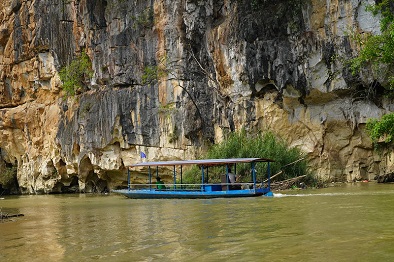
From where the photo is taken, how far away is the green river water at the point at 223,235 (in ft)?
→ 24.2

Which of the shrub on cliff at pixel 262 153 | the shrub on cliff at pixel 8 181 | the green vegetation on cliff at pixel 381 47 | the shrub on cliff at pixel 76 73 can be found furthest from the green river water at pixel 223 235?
the shrub on cliff at pixel 8 181

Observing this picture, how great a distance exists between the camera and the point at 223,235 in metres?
9.18

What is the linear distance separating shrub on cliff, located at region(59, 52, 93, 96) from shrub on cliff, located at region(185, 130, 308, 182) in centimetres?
1143

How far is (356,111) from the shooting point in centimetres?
2528

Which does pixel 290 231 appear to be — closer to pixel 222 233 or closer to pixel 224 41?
pixel 222 233

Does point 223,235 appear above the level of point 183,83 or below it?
below

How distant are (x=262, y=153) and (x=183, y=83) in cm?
710

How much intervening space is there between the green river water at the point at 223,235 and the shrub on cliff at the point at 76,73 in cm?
2031

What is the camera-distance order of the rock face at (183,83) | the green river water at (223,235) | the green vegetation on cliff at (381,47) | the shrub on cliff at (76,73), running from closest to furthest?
the green river water at (223,235)
the green vegetation on cliff at (381,47)
the rock face at (183,83)
the shrub on cliff at (76,73)

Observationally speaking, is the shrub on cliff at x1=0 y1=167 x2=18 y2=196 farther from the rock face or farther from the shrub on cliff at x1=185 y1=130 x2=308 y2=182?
the shrub on cliff at x1=185 y1=130 x2=308 y2=182

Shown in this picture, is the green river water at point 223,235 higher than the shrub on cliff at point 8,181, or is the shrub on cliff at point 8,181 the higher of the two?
the shrub on cliff at point 8,181

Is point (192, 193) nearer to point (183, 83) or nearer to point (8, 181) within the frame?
point (183, 83)

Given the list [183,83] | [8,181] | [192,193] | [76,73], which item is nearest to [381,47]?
[192,193]

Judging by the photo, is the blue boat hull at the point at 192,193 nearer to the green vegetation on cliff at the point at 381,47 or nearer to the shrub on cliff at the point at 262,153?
the shrub on cliff at the point at 262,153
